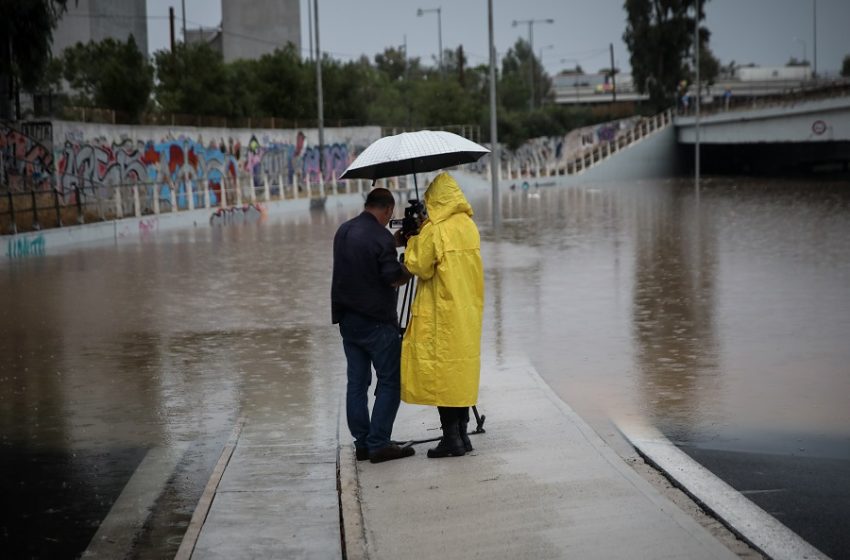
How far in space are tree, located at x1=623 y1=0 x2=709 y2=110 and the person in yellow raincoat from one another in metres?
82.1

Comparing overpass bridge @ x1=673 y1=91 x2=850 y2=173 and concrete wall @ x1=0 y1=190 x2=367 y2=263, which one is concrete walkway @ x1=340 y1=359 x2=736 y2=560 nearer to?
concrete wall @ x1=0 y1=190 x2=367 y2=263

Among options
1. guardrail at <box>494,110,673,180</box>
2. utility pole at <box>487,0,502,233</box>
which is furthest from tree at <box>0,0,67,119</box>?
guardrail at <box>494,110,673,180</box>

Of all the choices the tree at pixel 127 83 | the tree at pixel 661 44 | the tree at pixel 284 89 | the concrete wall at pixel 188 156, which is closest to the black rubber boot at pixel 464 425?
the concrete wall at pixel 188 156

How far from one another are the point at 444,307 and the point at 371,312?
494 millimetres

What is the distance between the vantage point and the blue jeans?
723cm

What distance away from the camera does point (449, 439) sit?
7.25 meters

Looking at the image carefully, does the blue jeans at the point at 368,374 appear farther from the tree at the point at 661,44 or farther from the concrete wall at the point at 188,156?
the tree at the point at 661,44

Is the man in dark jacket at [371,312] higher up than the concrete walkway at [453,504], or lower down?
higher up

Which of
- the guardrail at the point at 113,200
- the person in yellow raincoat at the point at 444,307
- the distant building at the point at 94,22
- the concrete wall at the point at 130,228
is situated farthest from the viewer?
the distant building at the point at 94,22

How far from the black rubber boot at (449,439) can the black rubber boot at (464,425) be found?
40 mm

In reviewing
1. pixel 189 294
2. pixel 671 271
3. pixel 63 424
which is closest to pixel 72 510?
pixel 63 424

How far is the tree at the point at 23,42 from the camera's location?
3077 cm

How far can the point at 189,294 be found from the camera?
18078mm

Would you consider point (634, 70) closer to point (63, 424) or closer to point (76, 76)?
point (76, 76)
